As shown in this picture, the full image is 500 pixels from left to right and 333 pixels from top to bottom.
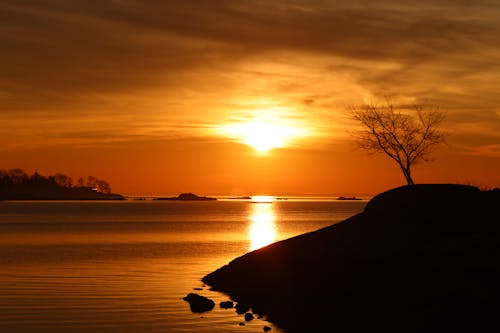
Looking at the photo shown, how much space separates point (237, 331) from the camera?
33125mm

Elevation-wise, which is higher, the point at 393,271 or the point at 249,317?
Answer: the point at 393,271

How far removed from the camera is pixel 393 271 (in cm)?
3312

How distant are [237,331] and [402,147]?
2686 cm

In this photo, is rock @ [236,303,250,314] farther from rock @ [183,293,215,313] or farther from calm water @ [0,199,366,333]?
rock @ [183,293,215,313]

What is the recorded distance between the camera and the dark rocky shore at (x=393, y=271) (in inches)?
1128

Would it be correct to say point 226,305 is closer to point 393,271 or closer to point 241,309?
point 241,309

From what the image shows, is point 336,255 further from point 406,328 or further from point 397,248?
point 406,328

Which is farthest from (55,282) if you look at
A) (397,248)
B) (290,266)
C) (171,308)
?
(397,248)

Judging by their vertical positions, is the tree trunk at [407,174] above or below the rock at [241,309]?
above

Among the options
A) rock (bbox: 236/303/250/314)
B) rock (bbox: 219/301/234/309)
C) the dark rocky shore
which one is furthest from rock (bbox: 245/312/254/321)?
rock (bbox: 219/301/234/309)

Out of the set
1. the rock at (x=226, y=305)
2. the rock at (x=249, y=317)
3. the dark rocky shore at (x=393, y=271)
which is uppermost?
the dark rocky shore at (x=393, y=271)

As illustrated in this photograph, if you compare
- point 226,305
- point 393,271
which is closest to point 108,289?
point 226,305

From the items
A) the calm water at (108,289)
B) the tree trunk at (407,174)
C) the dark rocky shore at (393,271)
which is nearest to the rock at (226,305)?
the calm water at (108,289)

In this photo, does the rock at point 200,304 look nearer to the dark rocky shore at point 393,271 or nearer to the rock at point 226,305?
the rock at point 226,305
